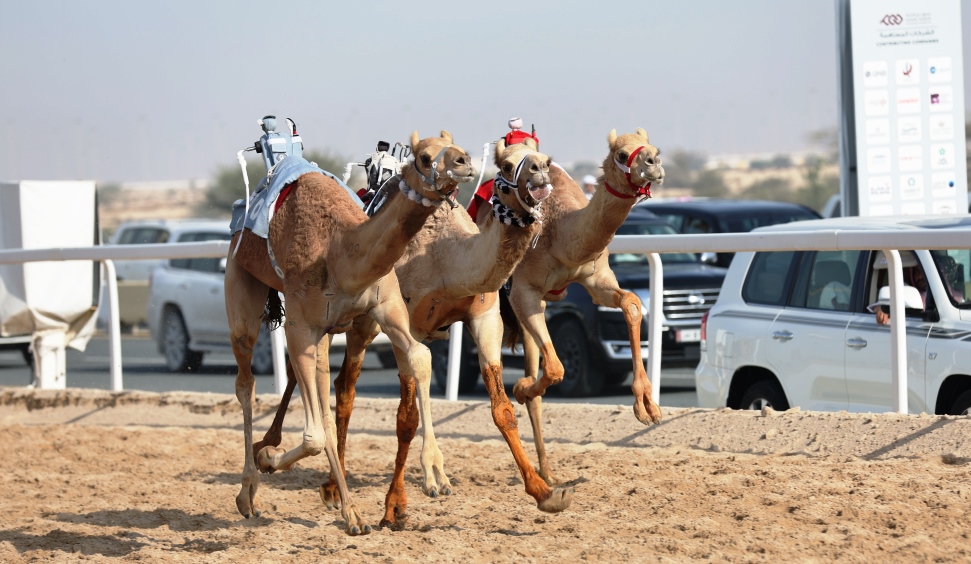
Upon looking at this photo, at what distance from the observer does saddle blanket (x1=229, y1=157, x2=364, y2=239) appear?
25.3 ft

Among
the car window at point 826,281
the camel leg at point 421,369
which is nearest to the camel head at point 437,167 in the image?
the camel leg at point 421,369

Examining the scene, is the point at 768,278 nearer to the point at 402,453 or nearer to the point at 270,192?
the point at 402,453

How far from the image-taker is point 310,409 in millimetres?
7207

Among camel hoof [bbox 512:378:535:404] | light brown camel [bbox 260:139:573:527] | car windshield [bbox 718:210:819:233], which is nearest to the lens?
light brown camel [bbox 260:139:573:527]

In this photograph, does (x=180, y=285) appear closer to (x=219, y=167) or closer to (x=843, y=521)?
(x=843, y=521)

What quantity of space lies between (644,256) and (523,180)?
33.1ft

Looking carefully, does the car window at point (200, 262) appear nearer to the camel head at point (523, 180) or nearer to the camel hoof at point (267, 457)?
the camel hoof at point (267, 457)

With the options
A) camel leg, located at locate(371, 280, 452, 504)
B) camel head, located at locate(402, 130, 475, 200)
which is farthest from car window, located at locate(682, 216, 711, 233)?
camel head, located at locate(402, 130, 475, 200)

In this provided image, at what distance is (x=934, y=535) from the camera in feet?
20.6

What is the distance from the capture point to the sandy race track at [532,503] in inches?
259

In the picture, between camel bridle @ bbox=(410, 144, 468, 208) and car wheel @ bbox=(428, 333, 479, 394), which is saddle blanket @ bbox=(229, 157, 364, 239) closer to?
camel bridle @ bbox=(410, 144, 468, 208)

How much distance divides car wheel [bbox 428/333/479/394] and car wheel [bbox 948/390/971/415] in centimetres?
670

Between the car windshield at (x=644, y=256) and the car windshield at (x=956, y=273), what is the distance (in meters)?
6.09

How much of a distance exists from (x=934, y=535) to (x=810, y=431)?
8.36 feet
